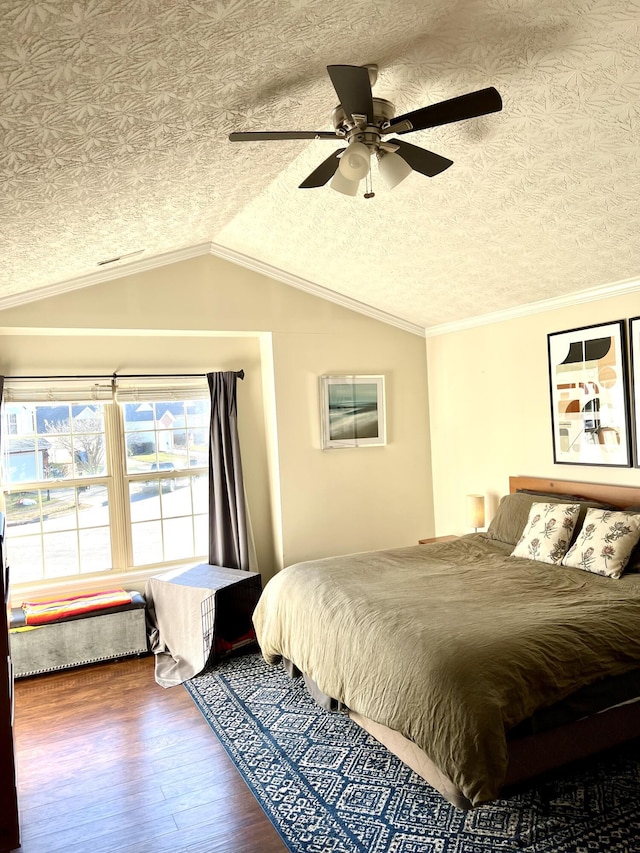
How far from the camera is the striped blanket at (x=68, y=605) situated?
4164 millimetres

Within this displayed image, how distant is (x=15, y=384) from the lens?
4.49 metres

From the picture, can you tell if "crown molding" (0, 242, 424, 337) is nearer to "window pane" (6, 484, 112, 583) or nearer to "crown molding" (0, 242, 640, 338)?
"crown molding" (0, 242, 640, 338)

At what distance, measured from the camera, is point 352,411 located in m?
5.29

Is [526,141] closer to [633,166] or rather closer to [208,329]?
[633,166]

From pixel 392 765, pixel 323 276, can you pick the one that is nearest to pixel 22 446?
pixel 323 276

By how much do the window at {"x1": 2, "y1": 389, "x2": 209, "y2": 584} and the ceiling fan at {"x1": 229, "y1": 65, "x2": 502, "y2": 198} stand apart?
297 cm

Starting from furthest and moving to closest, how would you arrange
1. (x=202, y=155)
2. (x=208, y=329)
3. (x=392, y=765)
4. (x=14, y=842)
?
(x=208, y=329)
(x=392, y=765)
(x=202, y=155)
(x=14, y=842)

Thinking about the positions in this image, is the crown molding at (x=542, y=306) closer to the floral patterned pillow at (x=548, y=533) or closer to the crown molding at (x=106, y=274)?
the floral patterned pillow at (x=548, y=533)

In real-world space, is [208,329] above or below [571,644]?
above

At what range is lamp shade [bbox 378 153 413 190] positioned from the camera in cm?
238

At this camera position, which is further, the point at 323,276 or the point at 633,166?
the point at 323,276

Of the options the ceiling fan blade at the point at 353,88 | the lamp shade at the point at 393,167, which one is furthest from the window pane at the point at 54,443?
the ceiling fan blade at the point at 353,88

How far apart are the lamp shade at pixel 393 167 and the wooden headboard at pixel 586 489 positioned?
2474 mm

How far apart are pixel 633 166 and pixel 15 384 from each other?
4051 millimetres
